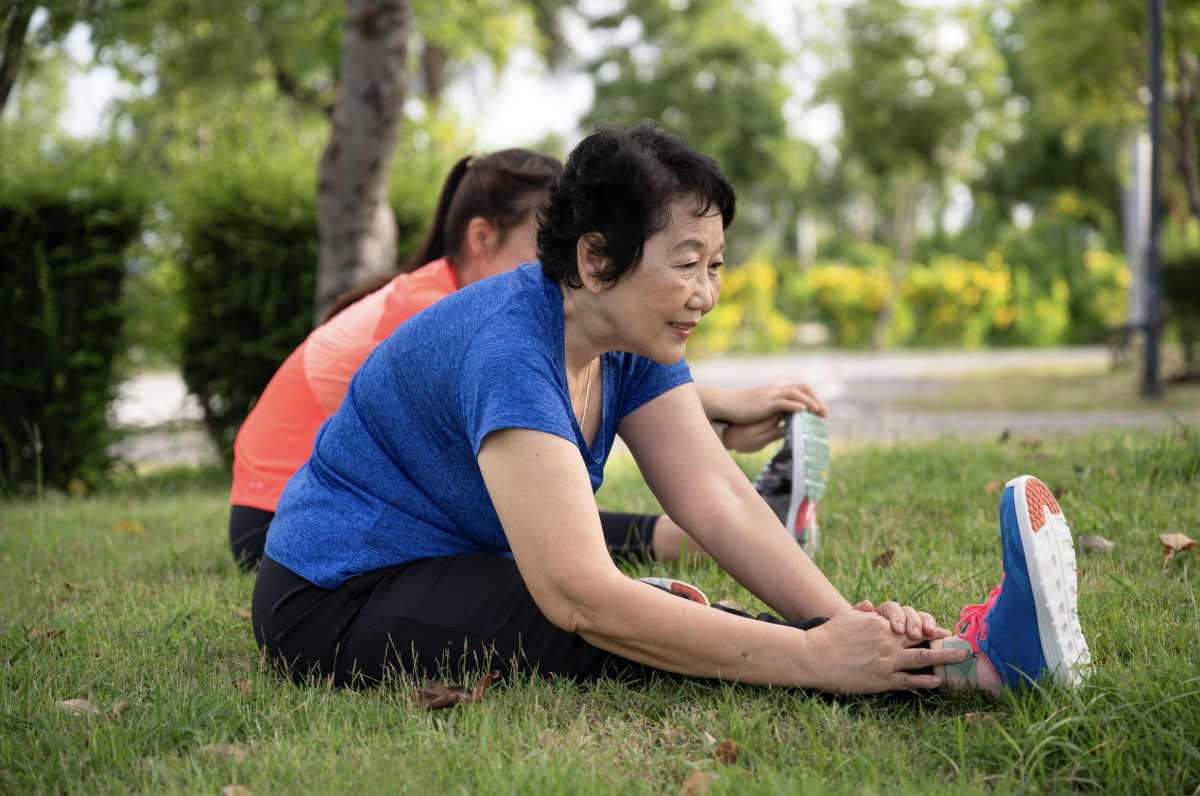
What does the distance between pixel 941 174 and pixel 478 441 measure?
1746 cm

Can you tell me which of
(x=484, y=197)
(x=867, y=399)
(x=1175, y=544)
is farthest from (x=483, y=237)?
(x=867, y=399)

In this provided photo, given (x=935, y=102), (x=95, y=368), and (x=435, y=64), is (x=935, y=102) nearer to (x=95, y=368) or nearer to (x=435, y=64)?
(x=435, y=64)

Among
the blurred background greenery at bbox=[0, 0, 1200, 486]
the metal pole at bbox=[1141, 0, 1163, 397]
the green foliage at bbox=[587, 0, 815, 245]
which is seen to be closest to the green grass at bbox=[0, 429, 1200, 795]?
the blurred background greenery at bbox=[0, 0, 1200, 486]

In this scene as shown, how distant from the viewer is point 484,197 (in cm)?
328

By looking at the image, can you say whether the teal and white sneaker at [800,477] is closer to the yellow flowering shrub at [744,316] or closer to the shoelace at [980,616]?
the shoelace at [980,616]

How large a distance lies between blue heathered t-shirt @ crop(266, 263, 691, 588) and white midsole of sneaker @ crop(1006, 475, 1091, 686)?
0.87m

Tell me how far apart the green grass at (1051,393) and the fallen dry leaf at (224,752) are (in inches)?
298

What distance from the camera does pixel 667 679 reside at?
2.18 metres

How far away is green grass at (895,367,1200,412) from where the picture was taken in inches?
328

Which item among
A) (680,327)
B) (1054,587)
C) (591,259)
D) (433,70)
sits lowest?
(1054,587)

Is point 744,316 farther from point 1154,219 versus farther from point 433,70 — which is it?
point 1154,219

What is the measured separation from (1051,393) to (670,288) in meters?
8.50

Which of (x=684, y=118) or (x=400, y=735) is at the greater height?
(x=684, y=118)

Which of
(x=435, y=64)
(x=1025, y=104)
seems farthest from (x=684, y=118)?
(x=1025, y=104)
